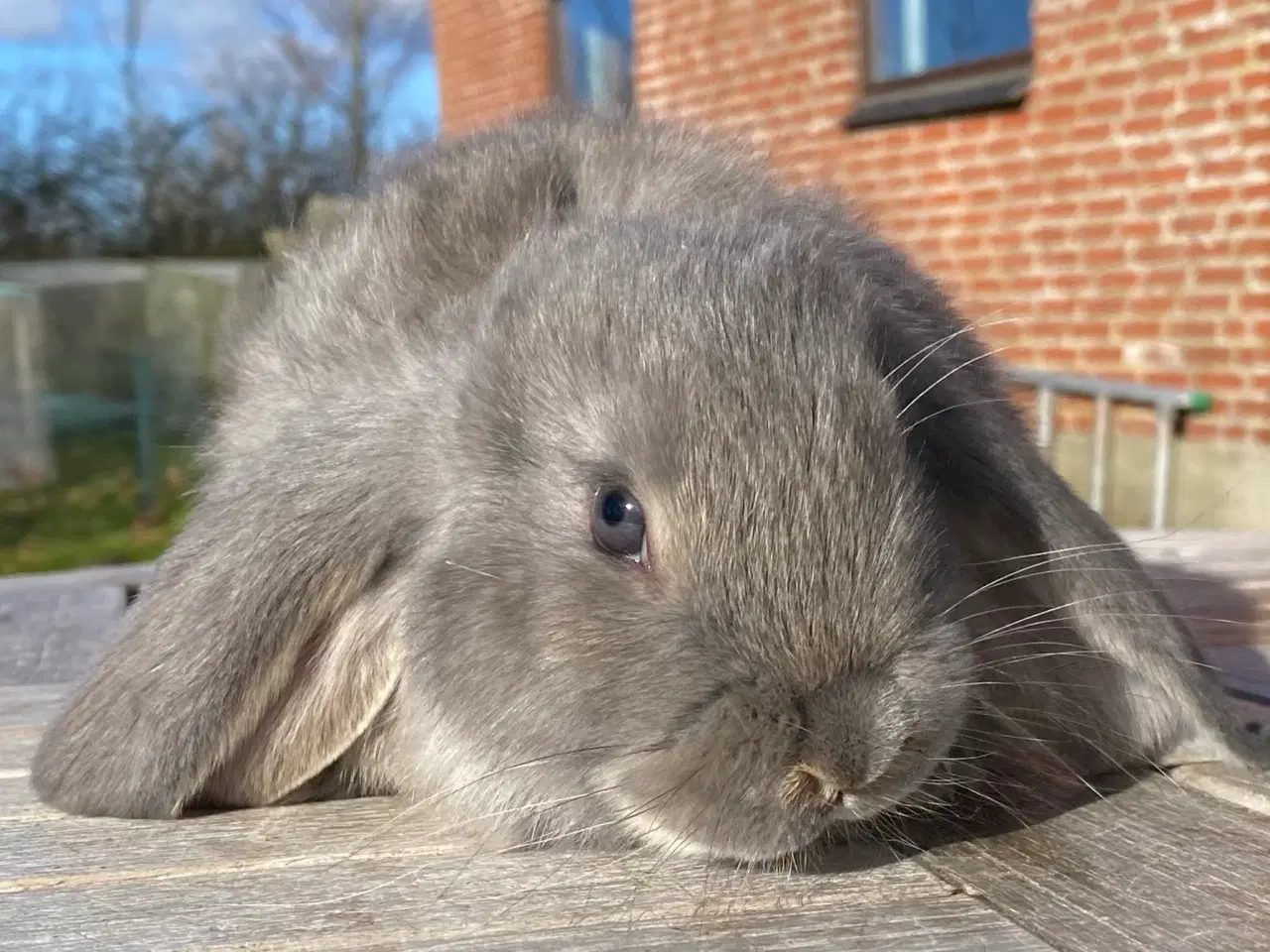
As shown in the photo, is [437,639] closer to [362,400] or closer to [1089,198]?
[362,400]

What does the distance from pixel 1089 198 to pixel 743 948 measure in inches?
211

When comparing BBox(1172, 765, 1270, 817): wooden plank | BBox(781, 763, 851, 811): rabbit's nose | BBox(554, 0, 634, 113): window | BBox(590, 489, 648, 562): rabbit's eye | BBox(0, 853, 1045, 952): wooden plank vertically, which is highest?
BBox(554, 0, 634, 113): window

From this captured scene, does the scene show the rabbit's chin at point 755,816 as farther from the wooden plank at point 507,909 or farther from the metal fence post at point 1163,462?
the metal fence post at point 1163,462

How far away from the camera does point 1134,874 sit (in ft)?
4.97

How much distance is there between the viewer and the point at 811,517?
1593 millimetres

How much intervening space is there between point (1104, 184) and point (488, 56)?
6.97m

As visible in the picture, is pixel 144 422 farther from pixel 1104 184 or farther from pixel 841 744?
pixel 841 744

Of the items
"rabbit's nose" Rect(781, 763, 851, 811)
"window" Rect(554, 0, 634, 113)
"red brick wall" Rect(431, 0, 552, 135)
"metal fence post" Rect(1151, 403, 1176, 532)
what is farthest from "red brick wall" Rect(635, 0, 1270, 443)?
"red brick wall" Rect(431, 0, 552, 135)

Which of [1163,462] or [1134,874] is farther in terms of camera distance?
[1163,462]

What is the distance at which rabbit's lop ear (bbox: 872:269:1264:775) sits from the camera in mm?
1864

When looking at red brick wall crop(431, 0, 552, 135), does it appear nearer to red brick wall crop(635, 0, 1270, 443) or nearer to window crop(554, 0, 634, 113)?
window crop(554, 0, 634, 113)

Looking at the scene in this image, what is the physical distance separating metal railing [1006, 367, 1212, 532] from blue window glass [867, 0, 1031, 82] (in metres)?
1.69

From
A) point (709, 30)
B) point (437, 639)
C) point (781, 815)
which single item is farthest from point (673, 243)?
point (709, 30)

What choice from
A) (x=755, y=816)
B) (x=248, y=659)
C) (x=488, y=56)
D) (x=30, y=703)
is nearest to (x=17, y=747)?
(x=30, y=703)
